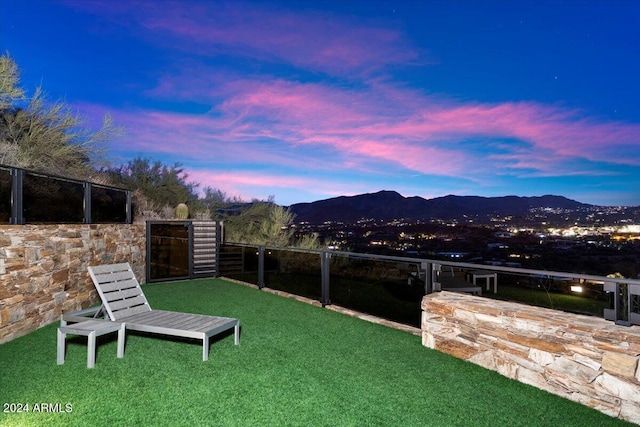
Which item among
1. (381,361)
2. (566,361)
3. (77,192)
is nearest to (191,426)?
(381,361)

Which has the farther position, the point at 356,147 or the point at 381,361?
the point at 356,147

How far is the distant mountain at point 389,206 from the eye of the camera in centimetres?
1717

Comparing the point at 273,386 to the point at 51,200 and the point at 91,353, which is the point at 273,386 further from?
the point at 51,200

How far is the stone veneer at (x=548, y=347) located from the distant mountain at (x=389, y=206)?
506 inches

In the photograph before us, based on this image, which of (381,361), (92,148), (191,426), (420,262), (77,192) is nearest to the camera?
(191,426)

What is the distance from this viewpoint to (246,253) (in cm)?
977

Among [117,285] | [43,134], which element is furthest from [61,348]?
[43,134]

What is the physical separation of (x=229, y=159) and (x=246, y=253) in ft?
30.9

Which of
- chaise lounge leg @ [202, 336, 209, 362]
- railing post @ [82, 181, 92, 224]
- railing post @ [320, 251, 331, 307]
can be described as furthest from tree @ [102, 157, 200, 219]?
chaise lounge leg @ [202, 336, 209, 362]

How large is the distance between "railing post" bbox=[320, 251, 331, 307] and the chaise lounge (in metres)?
2.21

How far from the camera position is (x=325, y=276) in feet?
20.1

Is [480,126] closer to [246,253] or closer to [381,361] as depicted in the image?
[246,253]

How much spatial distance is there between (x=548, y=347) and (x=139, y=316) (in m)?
3.88

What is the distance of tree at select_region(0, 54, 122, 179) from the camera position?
8407 mm
